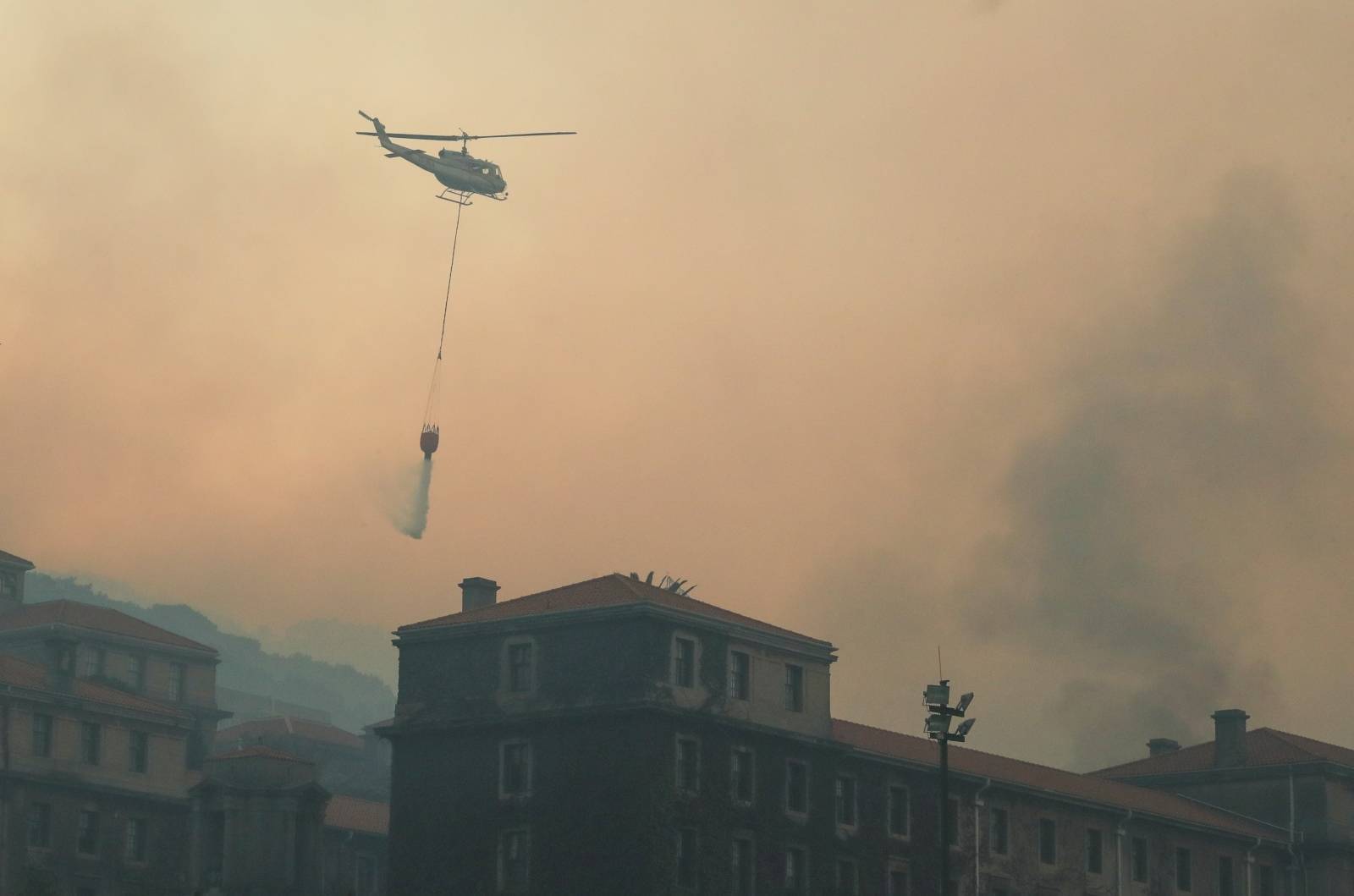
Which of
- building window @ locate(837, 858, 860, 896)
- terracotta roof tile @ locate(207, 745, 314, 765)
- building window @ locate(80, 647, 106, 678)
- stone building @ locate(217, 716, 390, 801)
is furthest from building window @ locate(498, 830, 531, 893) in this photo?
stone building @ locate(217, 716, 390, 801)

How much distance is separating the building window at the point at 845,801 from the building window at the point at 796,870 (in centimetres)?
276

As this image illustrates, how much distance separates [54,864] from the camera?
93.7 m

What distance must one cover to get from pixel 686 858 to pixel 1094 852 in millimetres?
23966

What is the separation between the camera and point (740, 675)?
252 feet

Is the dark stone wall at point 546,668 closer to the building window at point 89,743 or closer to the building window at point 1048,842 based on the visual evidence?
the building window at point 1048,842

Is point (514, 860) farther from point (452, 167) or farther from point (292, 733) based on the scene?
point (292, 733)

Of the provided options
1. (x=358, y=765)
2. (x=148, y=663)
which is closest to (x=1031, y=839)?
(x=148, y=663)

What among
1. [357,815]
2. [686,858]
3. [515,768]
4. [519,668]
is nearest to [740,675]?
[686,858]

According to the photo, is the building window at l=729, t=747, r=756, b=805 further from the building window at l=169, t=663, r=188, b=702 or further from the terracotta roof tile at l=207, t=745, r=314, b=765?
the building window at l=169, t=663, r=188, b=702

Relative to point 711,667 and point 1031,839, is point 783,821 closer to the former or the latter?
point 711,667

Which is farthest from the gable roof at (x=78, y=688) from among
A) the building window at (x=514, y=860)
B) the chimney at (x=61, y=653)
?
the building window at (x=514, y=860)

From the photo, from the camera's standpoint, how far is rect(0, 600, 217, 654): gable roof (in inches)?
4360

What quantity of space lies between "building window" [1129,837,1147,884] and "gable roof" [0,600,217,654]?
2046 inches

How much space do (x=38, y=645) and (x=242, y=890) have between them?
77.6 ft
